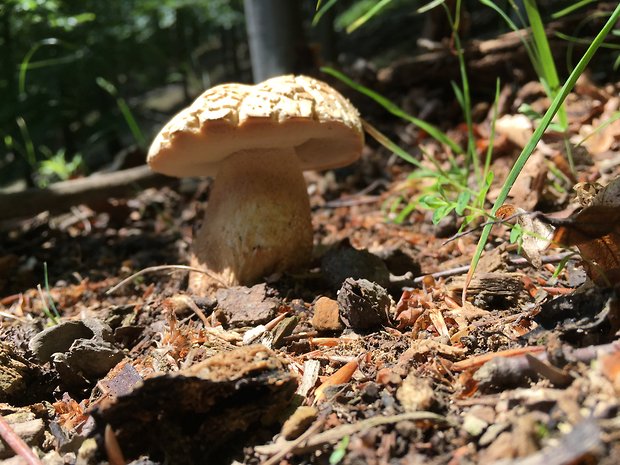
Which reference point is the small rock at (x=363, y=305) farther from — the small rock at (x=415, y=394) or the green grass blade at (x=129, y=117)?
the green grass blade at (x=129, y=117)

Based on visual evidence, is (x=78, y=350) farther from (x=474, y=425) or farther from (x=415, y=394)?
(x=474, y=425)

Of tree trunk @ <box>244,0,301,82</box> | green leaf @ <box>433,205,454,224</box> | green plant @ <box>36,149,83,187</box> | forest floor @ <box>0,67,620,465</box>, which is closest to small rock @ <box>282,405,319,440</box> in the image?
forest floor @ <box>0,67,620,465</box>

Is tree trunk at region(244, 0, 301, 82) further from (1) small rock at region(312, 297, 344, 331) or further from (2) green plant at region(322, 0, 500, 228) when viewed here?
(1) small rock at region(312, 297, 344, 331)

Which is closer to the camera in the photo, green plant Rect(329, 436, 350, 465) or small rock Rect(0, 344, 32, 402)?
green plant Rect(329, 436, 350, 465)

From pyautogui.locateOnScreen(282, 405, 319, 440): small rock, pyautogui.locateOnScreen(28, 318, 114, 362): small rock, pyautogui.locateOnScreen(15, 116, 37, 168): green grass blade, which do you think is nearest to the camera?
pyautogui.locateOnScreen(282, 405, 319, 440): small rock

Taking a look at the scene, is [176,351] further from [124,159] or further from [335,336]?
[124,159]
